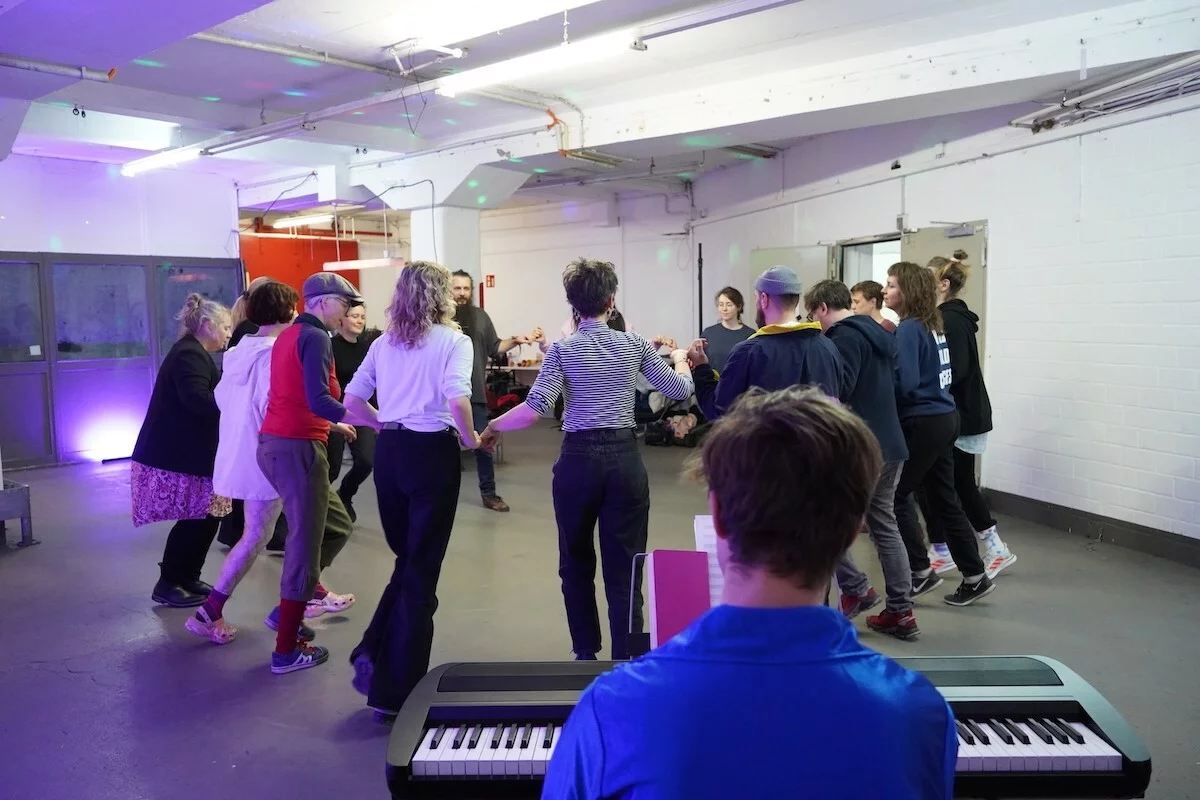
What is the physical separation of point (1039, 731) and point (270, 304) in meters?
3.11

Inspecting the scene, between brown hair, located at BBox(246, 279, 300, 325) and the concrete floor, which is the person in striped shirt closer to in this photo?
the concrete floor

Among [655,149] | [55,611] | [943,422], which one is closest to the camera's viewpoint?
[943,422]

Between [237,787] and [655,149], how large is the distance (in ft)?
18.6

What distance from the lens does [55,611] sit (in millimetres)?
4285

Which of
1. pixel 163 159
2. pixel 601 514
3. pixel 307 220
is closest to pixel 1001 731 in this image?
pixel 601 514

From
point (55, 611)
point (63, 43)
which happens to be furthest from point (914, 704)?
point (63, 43)

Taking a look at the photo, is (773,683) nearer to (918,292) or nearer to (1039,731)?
(1039,731)

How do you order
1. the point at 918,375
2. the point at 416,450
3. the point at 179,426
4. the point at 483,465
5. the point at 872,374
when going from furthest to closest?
the point at 483,465 → the point at 179,426 → the point at 918,375 → the point at 872,374 → the point at 416,450

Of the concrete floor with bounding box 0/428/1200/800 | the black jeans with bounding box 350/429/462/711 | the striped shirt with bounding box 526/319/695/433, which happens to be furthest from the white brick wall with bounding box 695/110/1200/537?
the black jeans with bounding box 350/429/462/711

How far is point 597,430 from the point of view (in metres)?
2.99

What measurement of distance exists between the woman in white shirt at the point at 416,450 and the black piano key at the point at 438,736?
1410mm

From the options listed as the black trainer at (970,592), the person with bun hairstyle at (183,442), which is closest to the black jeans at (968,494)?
the black trainer at (970,592)

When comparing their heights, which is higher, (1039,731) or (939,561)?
(1039,731)

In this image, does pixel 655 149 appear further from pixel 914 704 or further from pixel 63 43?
pixel 914 704
